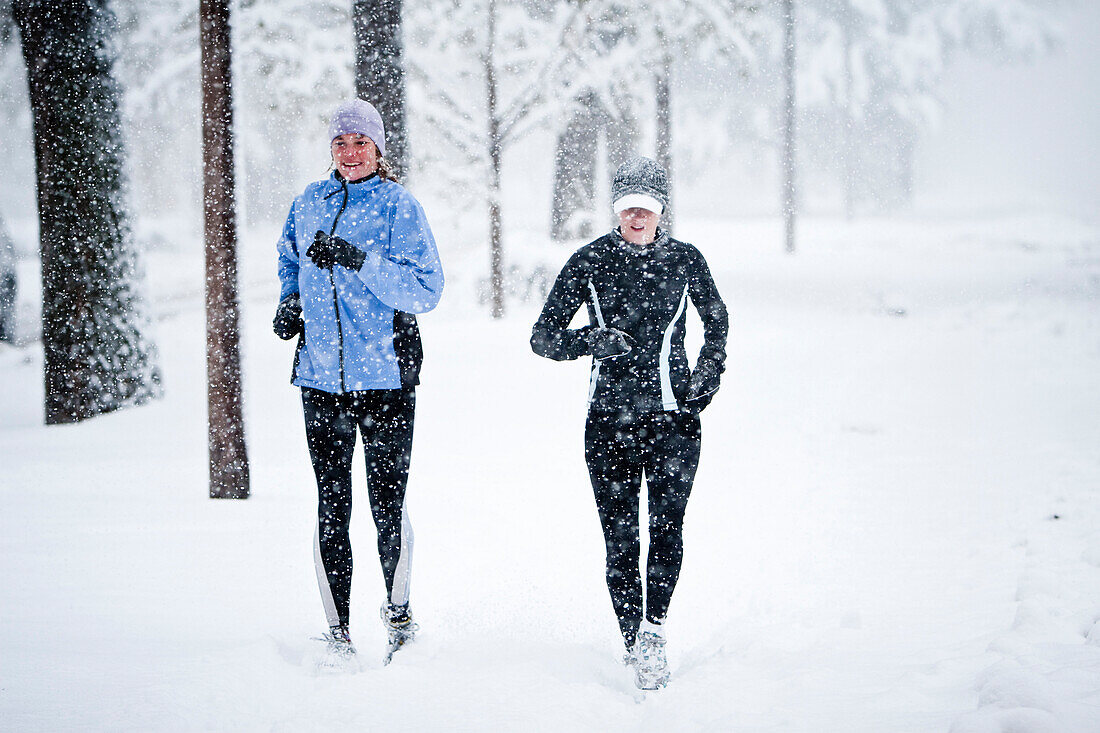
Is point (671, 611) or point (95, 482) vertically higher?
point (95, 482)

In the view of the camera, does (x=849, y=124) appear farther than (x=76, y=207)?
Yes

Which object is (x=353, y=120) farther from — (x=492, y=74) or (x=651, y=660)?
(x=492, y=74)

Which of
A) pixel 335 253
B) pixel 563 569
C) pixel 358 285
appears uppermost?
pixel 335 253

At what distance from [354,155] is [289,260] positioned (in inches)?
19.6

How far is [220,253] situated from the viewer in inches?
209

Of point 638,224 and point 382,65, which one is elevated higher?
point 382,65

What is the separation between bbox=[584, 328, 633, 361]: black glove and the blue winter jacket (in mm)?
633

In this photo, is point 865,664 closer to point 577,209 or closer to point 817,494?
point 817,494

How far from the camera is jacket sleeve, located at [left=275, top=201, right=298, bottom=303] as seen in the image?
11.4 ft

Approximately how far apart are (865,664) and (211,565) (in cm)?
315

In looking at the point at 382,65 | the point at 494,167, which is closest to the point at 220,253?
the point at 382,65

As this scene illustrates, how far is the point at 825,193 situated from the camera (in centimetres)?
4969

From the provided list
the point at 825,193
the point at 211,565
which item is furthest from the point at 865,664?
the point at 825,193

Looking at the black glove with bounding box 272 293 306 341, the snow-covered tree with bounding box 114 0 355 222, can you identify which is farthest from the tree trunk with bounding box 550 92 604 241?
the black glove with bounding box 272 293 306 341
